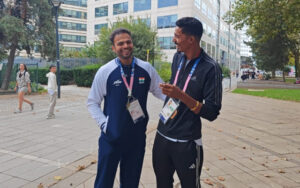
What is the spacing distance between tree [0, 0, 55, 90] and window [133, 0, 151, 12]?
31607 millimetres

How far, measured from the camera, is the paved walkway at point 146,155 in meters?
3.80

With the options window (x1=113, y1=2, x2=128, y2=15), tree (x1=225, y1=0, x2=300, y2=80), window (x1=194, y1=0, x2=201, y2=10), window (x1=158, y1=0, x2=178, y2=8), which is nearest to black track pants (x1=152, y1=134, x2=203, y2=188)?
tree (x1=225, y1=0, x2=300, y2=80)

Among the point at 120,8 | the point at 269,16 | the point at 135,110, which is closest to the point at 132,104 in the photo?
the point at 135,110

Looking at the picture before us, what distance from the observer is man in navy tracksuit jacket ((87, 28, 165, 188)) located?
7.78 feet

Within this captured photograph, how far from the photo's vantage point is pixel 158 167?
232 centimetres

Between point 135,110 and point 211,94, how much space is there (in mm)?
754

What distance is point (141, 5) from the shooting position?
47.6 m

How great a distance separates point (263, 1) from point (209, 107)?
45.0 ft

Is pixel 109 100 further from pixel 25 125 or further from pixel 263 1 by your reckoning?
pixel 263 1

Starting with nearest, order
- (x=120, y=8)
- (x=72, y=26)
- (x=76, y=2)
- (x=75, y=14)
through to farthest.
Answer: (x=120, y=8)
(x=76, y=2)
(x=75, y=14)
(x=72, y=26)

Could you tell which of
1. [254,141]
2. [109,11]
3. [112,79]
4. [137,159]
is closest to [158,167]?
[137,159]

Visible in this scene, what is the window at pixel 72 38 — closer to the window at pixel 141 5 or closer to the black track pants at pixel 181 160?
the window at pixel 141 5

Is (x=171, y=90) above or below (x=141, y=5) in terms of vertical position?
below

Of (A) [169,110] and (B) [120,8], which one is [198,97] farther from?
(B) [120,8]
